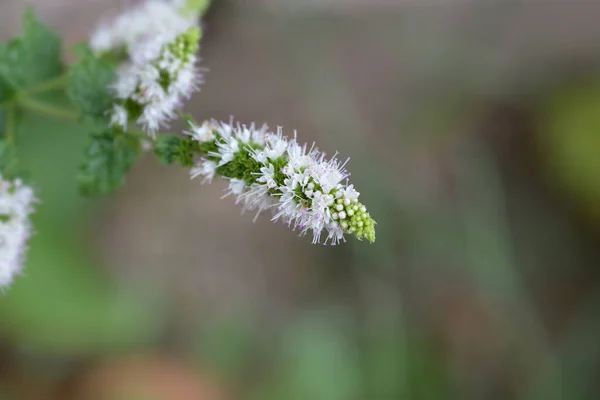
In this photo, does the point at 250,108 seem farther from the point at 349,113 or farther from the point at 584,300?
the point at 584,300

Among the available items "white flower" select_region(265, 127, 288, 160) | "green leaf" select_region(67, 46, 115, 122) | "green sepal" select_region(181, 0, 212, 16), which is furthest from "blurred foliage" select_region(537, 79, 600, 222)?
"green leaf" select_region(67, 46, 115, 122)

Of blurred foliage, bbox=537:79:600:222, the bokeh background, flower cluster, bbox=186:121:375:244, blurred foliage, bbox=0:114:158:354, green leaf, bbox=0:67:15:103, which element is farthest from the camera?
blurred foliage, bbox=537:79:600:222

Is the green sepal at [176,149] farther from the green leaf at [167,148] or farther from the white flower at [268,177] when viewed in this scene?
the white flower at [268,177]

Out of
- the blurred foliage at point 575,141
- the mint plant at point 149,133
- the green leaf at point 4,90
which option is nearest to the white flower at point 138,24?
the mint plant at point 149,133

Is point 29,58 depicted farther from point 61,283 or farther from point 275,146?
point 61,283

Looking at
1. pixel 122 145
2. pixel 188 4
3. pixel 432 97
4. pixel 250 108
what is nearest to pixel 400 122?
pixel 432 97

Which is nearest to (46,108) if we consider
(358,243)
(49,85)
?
(49,85)

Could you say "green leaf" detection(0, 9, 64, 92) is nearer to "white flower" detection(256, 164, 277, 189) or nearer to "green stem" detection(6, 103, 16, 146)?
"green stem" detection(6, 103, 16, 146)

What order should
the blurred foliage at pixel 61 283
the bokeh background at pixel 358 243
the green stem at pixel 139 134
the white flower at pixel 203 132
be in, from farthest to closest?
the bokeh background at pixel 358 243
the blurred foliage at pixel 61 283
the green stem at pixel 139 134
the white flower at pixel 203 132
